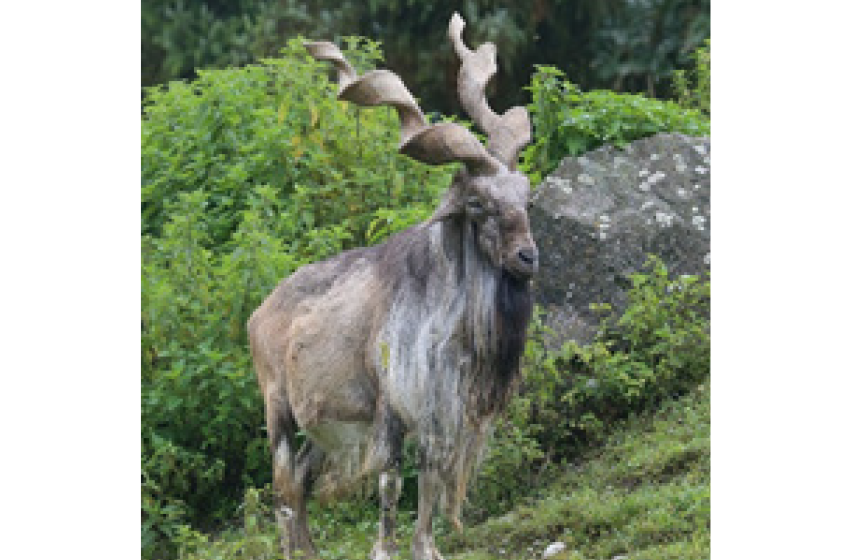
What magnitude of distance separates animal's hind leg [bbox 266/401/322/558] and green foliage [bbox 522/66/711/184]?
3.63 m

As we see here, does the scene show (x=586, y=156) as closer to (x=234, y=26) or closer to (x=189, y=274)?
(x=189, y=274)

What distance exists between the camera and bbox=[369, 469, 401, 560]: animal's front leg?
25.2ft

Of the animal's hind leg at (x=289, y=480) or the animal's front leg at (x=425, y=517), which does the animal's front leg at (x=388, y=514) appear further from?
the animal's hind leg at (x=289, y=480)

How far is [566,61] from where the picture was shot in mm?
16781

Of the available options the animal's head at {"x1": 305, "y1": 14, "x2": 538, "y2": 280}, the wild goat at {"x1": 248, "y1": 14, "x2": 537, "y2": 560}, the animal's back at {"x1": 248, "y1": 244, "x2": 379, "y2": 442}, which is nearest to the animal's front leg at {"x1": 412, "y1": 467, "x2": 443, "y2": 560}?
the wild goat at {"x1": 248, "y1": 14, "x2": 537, "y2": 560}

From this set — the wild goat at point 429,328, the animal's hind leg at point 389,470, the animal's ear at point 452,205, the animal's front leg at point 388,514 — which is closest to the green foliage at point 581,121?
the wild goat at point 429,328

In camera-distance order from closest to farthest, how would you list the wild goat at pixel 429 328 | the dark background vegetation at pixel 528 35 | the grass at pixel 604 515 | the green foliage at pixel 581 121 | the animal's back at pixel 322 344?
the wild goat at pixel 429 328, the animal's back at pixel 322 344, the grass at pixel 604 515, the green foliage at pixel 581 121, the dark background vegetation at pixel 528 35

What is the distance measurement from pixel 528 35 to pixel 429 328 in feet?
29.6

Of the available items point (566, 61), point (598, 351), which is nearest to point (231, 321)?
point (598, 351)

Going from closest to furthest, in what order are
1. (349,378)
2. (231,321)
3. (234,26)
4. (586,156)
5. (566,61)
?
(349,378) < (231,321) < (586,156) < (566,61) < (234,26)

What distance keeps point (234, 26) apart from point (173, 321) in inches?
327

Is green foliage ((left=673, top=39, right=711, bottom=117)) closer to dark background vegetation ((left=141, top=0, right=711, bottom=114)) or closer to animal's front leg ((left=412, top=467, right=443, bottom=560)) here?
dark background vegetation ((left=141, top=0, right=711, bottom=114))

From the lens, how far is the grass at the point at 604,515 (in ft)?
27.0

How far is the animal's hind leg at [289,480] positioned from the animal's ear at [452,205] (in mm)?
1470
